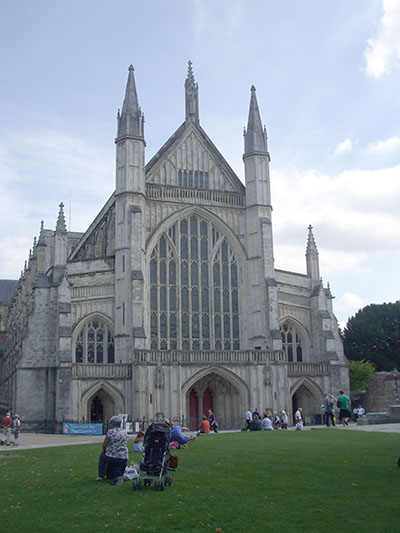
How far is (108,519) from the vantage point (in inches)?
374

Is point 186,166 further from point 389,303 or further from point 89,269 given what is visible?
point 389,303

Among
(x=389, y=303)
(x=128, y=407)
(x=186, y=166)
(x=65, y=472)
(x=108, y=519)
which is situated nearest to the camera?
(x=108, y=519)

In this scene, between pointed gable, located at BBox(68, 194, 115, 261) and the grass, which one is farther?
pointed gable, located at BBox(68, 194, 115, 261)

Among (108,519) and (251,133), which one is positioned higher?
(251,133)

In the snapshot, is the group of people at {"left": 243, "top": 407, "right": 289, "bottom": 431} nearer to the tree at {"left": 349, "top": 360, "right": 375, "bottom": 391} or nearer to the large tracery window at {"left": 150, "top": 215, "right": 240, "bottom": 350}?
the large tracery window at {"left": 150, "top": 215, "right": 240, "bottom": 350}

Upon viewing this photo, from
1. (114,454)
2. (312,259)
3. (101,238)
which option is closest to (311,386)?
(312,259)

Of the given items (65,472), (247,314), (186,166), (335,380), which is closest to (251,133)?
(186,166)

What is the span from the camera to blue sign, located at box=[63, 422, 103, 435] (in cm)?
3762

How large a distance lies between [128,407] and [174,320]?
285 inches

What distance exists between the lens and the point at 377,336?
212 ft

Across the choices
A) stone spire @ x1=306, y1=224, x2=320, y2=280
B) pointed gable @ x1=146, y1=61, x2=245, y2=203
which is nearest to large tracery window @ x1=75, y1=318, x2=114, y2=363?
pointed gable @ x1=146, y1=61, x2=245, y2=203

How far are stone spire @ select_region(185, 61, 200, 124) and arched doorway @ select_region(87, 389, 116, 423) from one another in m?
21.2

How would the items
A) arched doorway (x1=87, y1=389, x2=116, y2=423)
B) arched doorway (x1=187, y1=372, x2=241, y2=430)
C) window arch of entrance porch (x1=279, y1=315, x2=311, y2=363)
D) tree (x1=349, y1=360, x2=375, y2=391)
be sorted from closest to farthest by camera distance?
arched doorway (x1=87, y1=389, x2=116, y2=423) < arched doorway (x1=187, y1=372, x2=241, y2=430) < window arch of entrance porch (x1=279, y1=315, x2=311, y2=363) < tree (x1=349, y1=360, x2=375, y2=391)

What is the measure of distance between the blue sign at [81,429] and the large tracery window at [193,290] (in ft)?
27.7
